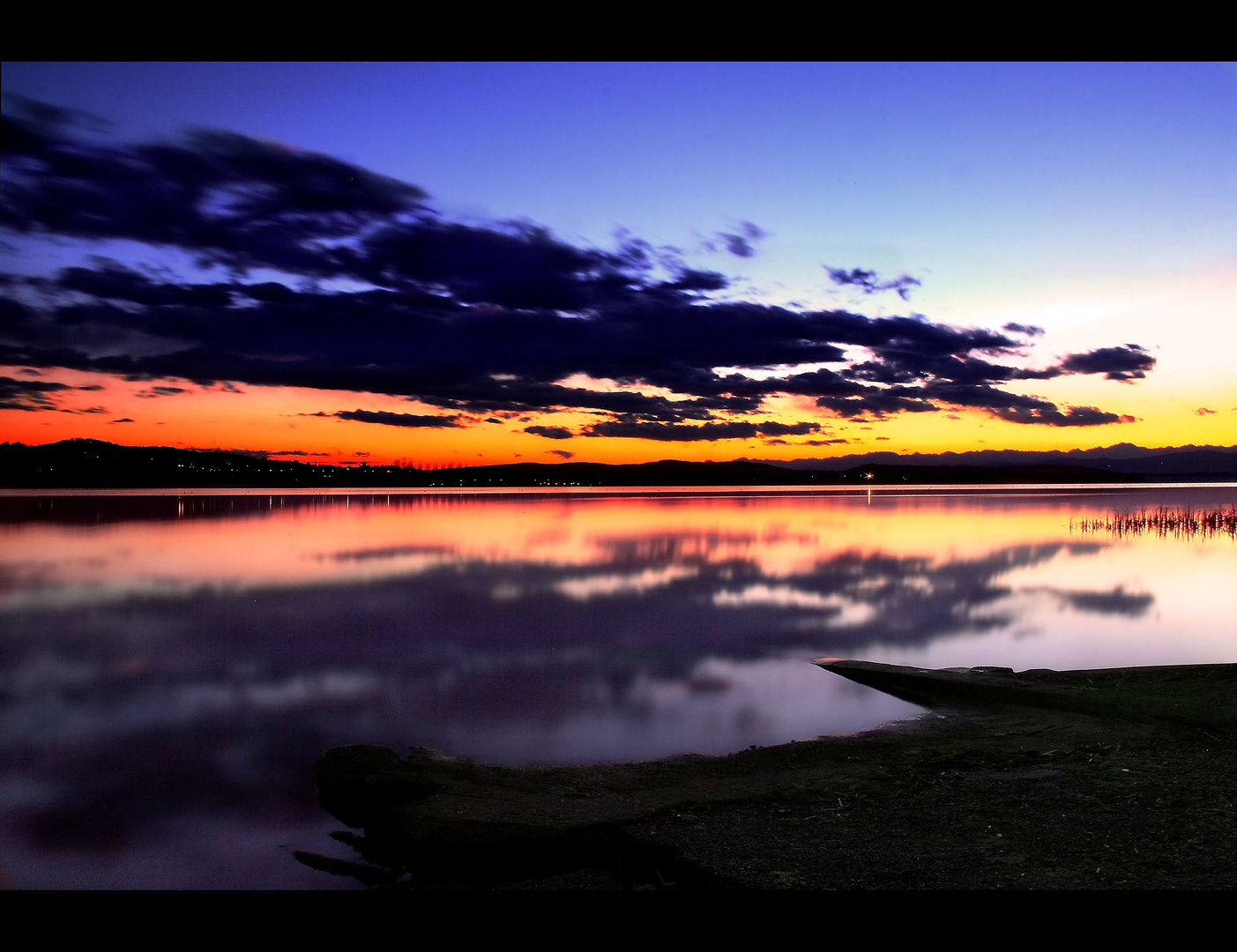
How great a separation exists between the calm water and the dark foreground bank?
894mm

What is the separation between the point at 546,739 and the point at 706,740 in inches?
79.2

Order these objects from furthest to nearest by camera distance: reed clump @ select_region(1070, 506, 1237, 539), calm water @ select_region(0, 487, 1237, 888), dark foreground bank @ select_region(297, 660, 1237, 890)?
reed clump @ select_region(1070, 506, 1237, 539), calm water @ select_region(0, 487, 1237, 888), dark foreground bank @ select_region(297, 660, 1237, 890)

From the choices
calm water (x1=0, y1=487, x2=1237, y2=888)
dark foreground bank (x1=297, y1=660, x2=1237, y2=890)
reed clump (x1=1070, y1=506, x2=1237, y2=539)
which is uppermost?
reed clump (x1=1070, y1=506, x2=1237, y2=539)

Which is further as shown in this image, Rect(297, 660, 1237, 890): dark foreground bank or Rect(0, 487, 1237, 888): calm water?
Rect(0, 487, 1237, 888): calm water

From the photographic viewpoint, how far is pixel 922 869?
525cm

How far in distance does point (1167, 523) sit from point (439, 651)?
162 ft

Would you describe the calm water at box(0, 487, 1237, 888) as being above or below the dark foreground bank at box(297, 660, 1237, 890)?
below

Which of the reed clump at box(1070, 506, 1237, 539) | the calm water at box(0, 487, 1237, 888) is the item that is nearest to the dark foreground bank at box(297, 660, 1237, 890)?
the calm water at box(0, 487, 1237, 888)

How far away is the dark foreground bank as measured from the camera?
5.36 meters

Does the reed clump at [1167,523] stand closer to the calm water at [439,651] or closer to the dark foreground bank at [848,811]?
the calm water at [439,651]

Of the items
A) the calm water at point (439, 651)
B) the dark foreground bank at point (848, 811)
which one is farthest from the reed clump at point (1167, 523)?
the dark foreground bank at point (848, 811)

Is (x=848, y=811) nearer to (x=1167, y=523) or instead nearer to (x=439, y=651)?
(x=439, y=651)

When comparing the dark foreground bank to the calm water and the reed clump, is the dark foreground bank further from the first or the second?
the reed clump
